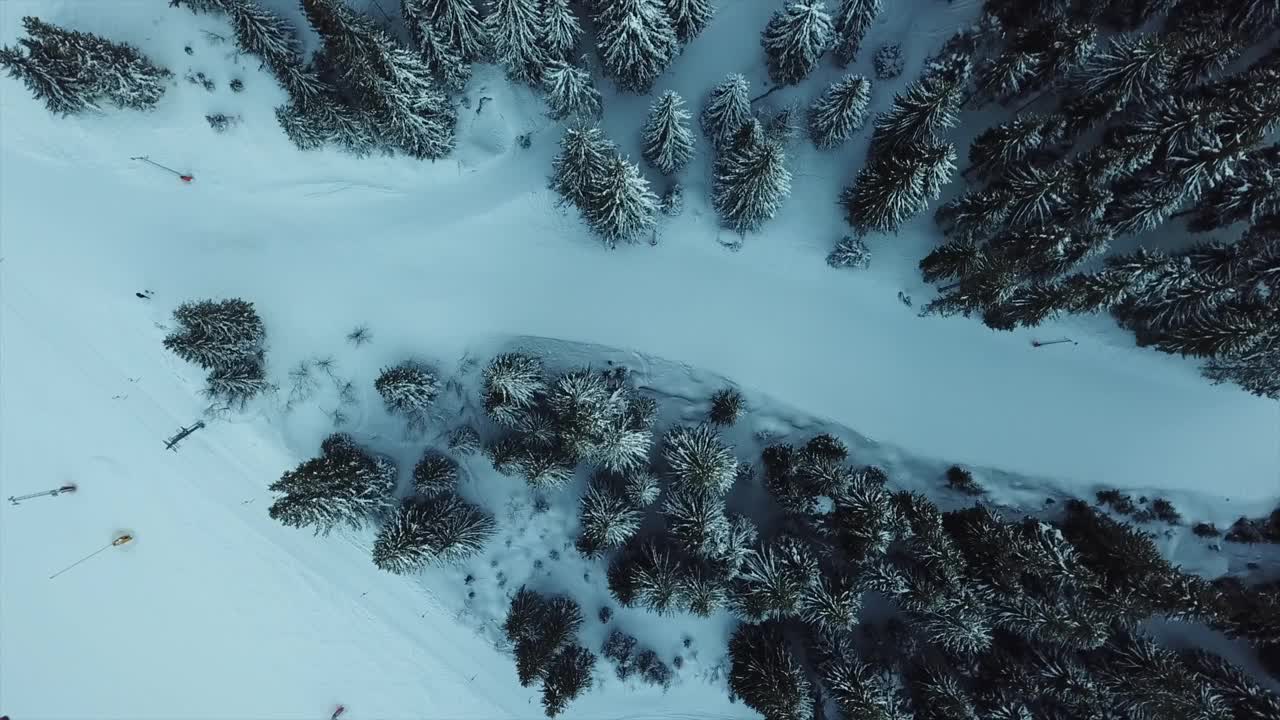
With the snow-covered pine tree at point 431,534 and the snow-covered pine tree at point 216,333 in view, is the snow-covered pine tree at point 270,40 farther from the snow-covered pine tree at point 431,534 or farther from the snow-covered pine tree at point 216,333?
the snow-covered pine tree at point 431,534

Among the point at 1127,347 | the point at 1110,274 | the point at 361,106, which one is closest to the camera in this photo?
the point at 1110,274

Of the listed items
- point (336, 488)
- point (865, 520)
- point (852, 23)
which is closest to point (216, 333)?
point (336, 488)

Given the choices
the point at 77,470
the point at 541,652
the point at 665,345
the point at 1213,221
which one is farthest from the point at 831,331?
the point at 77,470

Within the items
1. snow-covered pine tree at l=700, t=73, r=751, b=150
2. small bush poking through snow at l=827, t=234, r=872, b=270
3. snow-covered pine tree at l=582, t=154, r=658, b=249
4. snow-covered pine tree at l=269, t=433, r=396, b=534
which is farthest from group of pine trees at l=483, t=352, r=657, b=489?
snow-covered pine tree at l=700, t=73, r=751, b=150

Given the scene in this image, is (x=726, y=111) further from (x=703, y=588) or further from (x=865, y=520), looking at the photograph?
(x=703, y=588)

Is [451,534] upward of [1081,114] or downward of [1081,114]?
downward

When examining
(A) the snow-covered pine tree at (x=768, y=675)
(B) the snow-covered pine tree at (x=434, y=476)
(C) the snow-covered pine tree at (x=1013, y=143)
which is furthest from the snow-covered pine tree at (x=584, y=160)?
(A) the snow-covered pine tree at (x=768, y=675)

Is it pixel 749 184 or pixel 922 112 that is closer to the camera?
pixel 922 112

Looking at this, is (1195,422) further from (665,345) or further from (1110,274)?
(665,345)
